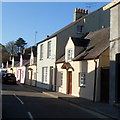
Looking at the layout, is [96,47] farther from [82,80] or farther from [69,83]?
[69,83]

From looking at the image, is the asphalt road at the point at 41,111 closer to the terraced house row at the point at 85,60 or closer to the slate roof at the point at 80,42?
the terraced house row at the point at 85,60

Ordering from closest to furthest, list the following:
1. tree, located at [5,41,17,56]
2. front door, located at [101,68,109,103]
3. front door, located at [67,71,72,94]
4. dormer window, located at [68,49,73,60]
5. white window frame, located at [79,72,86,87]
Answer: front door, located at [101,68,109,103] → white window frame, located at [79,72,86,87] → front door, located at [67,71,72,94] → dormer window, located at [68,49,73,60] → tree, located at [5,41,17,56]

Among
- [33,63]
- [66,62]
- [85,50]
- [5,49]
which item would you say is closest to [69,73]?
[66,62]

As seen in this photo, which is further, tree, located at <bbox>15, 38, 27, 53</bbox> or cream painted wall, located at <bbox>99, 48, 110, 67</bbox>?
tree, located at <bbox>15, 38, 27, 53</bbox>

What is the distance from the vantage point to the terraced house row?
14.4m

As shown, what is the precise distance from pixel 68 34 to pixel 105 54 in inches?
392

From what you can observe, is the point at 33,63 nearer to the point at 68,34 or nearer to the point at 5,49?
the point at 68,34

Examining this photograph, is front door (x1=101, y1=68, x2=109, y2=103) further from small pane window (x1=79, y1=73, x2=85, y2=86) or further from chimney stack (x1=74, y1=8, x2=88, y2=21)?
chimney stack (x1=74, y1=8, x2=88, y2=21)

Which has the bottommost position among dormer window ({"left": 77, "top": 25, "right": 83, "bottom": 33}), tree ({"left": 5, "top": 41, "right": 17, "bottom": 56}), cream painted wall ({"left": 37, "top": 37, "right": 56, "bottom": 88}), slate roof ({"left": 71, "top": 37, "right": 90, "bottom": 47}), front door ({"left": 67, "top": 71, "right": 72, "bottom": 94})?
front door ({"left": 67, "top": 71, "right": 72, "bottom": 94})

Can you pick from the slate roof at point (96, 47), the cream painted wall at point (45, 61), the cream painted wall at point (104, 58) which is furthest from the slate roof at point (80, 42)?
the cream painted wall at point (104, 58)

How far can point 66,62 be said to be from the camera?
71.7 ft

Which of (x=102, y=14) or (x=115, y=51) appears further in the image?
(x=102, y=14)

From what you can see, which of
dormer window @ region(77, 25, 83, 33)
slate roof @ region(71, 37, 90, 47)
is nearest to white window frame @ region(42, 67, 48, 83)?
dormer window @ region(77, 25, 83, 33)

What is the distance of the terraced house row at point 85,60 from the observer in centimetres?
1441
